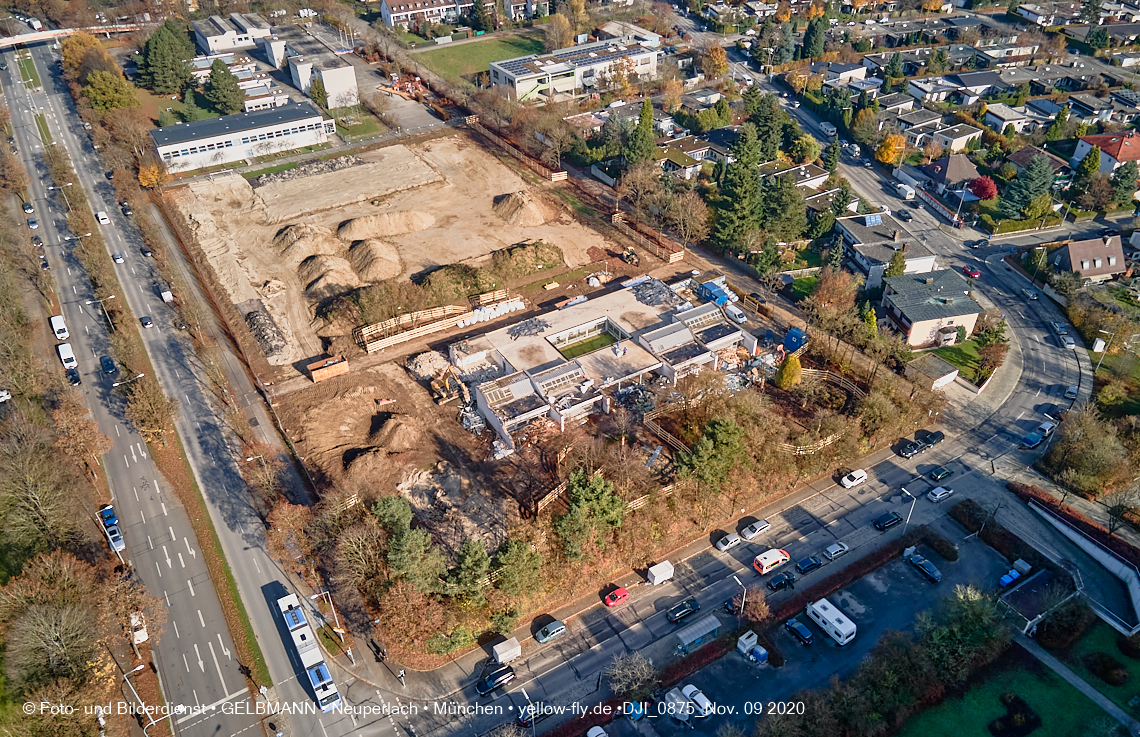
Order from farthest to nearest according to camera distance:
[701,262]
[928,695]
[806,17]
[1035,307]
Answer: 1. [806,17]
2. [701,262]
3. [1035,307]
4. [928,695]

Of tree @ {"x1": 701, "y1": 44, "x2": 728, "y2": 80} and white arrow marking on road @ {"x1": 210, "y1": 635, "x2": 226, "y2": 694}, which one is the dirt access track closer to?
white arrow marking on road @ {"x1": 210, "y1": 635, "x2": 226, "y2": 694}

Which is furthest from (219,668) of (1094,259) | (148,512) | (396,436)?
(1094,259)

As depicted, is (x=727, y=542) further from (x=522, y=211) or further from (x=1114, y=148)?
(x=1114, y=148)

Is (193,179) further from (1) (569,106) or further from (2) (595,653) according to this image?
(2) (595,653)

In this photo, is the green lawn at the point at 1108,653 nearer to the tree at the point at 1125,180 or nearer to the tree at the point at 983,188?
the tree at the point at 983,188

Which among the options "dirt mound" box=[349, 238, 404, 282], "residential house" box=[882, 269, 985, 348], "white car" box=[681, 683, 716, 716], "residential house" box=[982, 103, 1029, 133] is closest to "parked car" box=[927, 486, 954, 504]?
"residential house" box=[882, 269, 985, 348]

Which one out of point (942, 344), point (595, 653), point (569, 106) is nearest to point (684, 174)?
point (569, 106)
